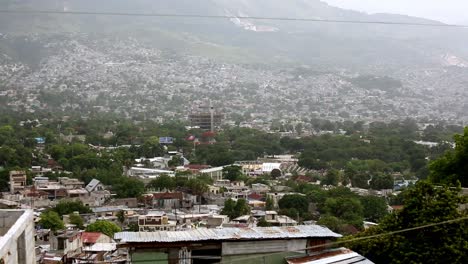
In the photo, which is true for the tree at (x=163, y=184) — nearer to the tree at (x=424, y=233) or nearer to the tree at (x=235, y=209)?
the tree at (x=235, y=209)

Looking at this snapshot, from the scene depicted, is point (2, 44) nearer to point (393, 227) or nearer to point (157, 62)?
point (157, 62)

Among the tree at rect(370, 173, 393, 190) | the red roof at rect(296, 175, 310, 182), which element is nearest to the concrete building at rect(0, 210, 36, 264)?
the tree at rect(370, 173, 393, 190)

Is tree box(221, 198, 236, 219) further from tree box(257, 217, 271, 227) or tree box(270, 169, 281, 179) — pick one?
tree box(270, 169, 281, 179)

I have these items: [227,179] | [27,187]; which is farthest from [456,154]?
[227,179]

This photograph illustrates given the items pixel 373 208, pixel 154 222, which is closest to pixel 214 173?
pixel 373 208

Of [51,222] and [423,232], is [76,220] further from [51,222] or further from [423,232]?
[423,232]

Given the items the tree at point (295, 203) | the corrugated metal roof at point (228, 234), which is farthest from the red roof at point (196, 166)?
the corrugated metal roof at point (228, 234)

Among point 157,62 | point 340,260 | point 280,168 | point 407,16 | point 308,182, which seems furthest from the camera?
point 407,16
